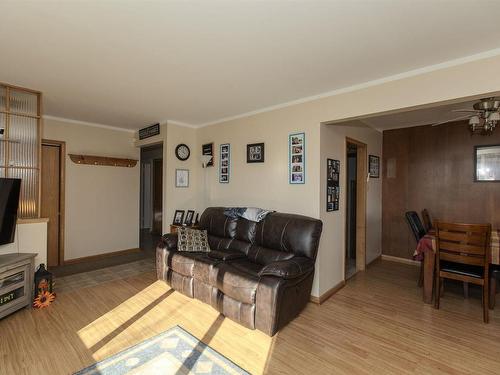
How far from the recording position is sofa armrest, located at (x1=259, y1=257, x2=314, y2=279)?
7.79 ft

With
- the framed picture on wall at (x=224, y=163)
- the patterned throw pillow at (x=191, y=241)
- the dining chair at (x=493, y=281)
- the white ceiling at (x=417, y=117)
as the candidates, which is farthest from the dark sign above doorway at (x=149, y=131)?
the dining chair at (x=493, y=281)

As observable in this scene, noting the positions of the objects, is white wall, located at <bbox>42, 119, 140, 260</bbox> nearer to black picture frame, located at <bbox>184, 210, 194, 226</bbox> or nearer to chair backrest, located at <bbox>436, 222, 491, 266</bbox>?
black picture frame, located at <bbox>184, 210, 194, 226</bbox>

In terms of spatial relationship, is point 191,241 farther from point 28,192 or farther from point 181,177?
point 28,192

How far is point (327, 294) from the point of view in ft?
10.6

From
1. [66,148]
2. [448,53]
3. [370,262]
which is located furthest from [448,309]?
[66,148]

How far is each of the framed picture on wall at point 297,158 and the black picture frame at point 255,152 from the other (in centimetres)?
46

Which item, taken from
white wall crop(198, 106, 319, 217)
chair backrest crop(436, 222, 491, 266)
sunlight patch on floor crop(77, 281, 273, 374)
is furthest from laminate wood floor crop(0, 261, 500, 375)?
white wall crop(198, 106, 319, 217)

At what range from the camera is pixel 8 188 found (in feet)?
8.80

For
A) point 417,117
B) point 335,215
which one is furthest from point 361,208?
point 417,117

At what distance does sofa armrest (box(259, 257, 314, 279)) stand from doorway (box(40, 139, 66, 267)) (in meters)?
3.78

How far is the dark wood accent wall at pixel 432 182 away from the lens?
13.1 feet

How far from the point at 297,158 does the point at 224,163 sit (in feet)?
4.60

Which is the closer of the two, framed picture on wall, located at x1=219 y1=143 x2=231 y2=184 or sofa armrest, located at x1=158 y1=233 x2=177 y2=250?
sofa armrest, located at x1=158 y1=233 x2=177 y2=250

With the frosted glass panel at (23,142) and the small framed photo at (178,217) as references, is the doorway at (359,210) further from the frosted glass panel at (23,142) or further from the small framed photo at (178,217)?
the frosted glass panel at (23,142)
